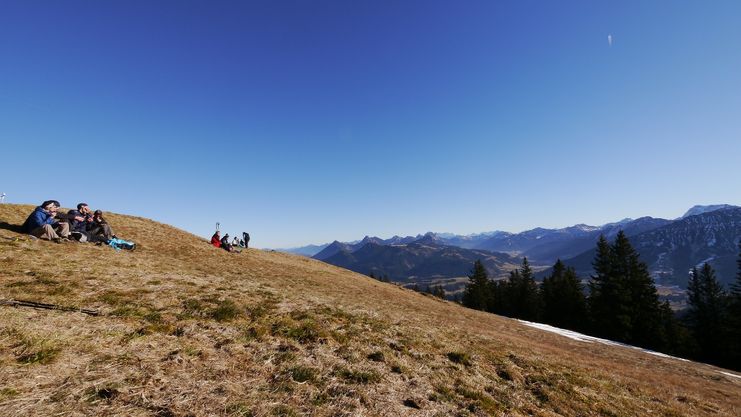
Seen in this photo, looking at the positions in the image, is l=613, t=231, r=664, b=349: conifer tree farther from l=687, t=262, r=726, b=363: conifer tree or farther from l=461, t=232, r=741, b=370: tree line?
l=687, t=262, r=726, b=363: conifer tree

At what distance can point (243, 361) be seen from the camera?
847 cm

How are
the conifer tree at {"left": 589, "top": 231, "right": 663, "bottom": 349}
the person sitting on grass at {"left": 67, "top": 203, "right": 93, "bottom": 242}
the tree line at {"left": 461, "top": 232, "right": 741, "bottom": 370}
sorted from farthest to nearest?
the conifer tree at {"left": 589, "top": 231, "right": 663, "bottom": 349} < the tree line at {"left": 461, "top": 232, "right": 741, "bottom": 370} < the person sitting on grass at {"left": 67, "top": 203, "right": 93, "bottom": 242}

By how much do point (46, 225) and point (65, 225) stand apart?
1105 millimetres

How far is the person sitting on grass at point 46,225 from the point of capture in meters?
19.9

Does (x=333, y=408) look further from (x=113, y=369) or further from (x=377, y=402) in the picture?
(x=113, y=369)

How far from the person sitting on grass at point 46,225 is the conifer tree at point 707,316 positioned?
86.7 meters

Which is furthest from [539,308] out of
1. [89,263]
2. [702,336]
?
[89,263]

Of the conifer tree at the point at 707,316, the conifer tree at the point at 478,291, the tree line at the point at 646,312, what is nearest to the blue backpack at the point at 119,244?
the tree line at the point at 646,312

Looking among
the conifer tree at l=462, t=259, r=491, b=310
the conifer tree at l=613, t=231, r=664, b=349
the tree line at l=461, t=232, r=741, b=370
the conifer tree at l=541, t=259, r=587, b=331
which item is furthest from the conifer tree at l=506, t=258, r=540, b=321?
the conifer tree at l=613, t=231, r=664, b=349

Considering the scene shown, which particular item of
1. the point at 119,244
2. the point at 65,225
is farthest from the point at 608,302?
the point at 65,225

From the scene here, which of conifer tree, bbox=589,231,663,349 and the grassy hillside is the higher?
the grassy hillside

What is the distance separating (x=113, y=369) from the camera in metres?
6.82

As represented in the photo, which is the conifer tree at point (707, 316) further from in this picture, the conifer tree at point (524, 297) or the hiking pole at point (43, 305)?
the hiking pole at point (43, 305)

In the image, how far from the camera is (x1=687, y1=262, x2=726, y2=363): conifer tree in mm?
53750
